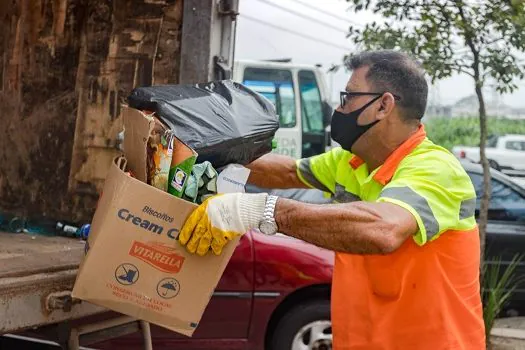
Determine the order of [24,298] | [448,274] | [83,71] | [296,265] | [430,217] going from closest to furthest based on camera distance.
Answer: [430,217] < [448,274] < [24,298] < [83,71] < [296,265]

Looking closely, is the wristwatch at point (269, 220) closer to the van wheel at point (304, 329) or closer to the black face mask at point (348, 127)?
the black face mask at point (348, 127)

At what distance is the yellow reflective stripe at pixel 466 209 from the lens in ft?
7.86

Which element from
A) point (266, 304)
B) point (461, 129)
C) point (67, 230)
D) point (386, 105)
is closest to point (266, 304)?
point (266, 304)

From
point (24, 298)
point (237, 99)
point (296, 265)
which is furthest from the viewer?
point (296, 265)

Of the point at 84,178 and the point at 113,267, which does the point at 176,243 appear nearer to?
the point at 113,267

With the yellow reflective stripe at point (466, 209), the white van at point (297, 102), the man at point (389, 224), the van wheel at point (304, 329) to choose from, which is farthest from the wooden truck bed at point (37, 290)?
the white van at point (297, 102)

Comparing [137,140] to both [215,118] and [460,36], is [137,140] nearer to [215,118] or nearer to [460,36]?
[215,118]

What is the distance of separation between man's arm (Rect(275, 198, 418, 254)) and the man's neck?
1.43 ft

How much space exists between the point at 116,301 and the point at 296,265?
272 centimetres

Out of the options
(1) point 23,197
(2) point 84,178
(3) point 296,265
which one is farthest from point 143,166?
(3) point 296,265

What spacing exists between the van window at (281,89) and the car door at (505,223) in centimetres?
457

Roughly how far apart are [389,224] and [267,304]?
2979 mm

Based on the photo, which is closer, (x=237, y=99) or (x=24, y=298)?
(x=24, y=298)

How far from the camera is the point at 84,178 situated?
3703 mm
